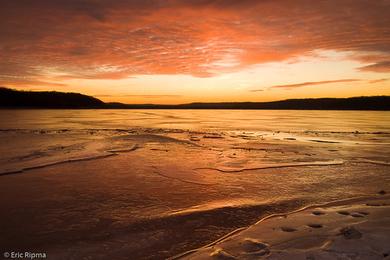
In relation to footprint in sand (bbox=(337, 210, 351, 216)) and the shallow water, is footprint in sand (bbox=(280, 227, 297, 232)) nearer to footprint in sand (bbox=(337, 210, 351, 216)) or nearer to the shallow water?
the shallow water

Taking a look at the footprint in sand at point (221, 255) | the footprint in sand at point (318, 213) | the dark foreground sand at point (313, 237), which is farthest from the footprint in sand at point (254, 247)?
the footprint in sand at point (318, 213)

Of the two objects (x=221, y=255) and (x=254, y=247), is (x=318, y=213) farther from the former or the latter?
(x=221, y=255)

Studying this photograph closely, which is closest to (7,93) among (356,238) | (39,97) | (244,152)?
(39,97)

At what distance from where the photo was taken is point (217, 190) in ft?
25.4

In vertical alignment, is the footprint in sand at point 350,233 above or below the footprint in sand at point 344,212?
above

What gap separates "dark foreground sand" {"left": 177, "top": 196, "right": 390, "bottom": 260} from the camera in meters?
4.17

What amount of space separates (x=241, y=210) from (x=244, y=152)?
8.55 m

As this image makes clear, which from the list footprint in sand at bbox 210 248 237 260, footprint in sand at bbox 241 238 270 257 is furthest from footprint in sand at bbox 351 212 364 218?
footprint in sand at bbox 210 248 237 260

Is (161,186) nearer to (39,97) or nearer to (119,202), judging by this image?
(119,202)

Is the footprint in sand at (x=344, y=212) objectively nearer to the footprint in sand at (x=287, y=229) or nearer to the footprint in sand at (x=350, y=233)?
the footprint in sand at (x=350, y=233)

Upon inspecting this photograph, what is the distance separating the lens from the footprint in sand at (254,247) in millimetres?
4266

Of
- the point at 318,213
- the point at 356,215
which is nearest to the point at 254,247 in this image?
the point at 318,213

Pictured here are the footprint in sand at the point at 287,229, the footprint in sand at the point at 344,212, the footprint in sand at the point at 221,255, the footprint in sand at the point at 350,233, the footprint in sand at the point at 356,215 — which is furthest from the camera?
the footprint in sand at the point at 344,212

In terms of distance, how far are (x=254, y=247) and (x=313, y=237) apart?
3.39ft
